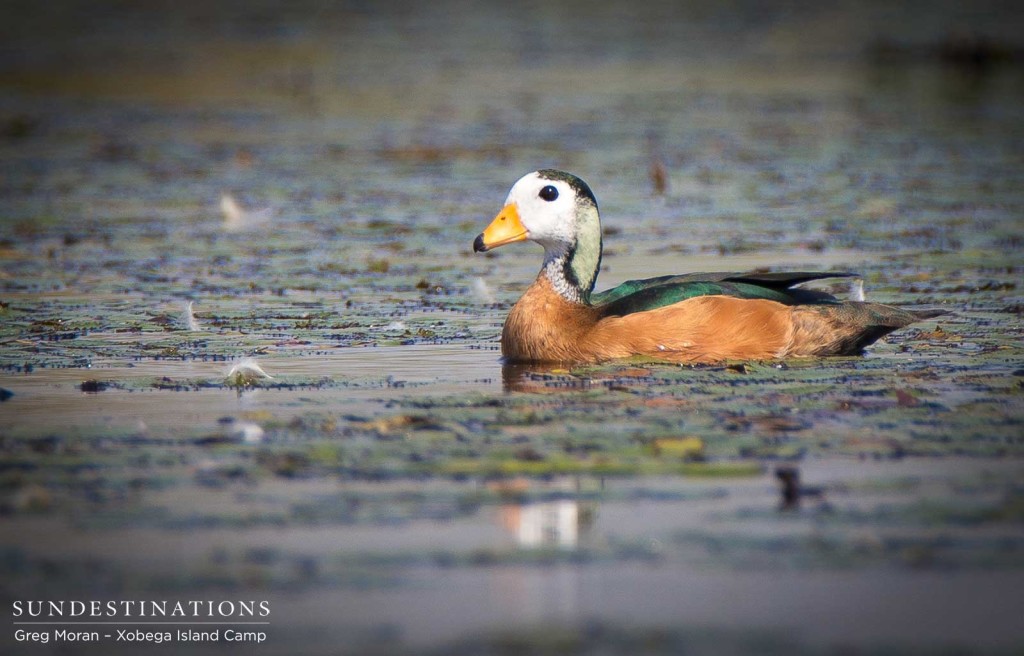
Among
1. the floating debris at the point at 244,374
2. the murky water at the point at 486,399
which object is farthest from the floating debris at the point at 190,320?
the floating debris at the point at 244,374

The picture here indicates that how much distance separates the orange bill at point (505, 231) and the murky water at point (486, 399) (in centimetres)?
67

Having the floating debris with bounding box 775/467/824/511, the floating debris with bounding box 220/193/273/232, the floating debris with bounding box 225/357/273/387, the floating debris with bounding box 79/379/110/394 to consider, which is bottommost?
the floating debris with bounding box 775/467/824/511

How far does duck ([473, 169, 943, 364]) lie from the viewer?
32.0ft

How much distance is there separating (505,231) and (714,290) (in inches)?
53.7

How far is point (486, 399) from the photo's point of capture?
846 cm

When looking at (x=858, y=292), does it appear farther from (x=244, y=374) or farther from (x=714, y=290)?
(x=244, y=374)

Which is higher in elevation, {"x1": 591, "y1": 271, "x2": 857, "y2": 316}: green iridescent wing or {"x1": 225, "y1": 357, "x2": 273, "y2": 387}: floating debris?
{"x1": 591, "y1": 271, "x2": 857, "y2": 316}: green iridescent wing

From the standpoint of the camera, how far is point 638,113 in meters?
25.3

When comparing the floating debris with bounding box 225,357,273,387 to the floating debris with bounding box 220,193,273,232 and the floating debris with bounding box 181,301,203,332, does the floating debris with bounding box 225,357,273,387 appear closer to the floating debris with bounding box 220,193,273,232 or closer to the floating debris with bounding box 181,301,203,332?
the floating debris with bounding box 181,301,203,332

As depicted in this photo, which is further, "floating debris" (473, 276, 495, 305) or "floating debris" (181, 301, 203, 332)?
"floating debris" (473, 276, 495, 305)

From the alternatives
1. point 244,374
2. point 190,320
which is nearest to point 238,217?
point 190,320

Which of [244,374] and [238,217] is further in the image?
[238,217]

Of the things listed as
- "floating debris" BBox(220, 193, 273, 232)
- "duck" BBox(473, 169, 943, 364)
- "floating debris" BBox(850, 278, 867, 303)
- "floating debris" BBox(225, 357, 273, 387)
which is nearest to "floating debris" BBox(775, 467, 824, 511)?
"duck" BBox(473, 169, 943, 364)

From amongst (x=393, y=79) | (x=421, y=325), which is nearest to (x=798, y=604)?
(x=421, y=325)
